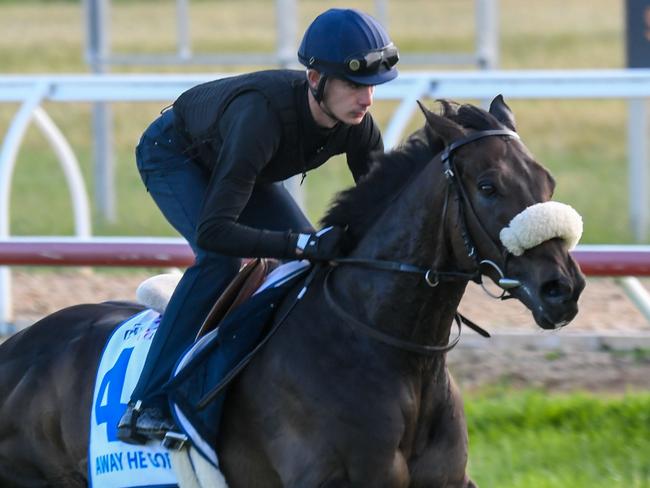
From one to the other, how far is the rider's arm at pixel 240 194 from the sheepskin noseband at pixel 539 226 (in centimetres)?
76

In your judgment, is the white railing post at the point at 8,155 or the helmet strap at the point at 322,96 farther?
the white railing post at the point at 8,155

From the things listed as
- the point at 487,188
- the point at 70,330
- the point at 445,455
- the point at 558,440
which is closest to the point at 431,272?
the point at 487,188

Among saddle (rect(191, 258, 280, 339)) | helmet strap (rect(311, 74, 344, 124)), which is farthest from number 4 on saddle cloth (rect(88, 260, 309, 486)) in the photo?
helmet strap (rect(311, 74, 344, 124))

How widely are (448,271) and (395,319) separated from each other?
23 cm

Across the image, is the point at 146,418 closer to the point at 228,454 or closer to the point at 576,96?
the point at 228,454

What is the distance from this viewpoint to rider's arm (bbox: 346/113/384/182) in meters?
4.32

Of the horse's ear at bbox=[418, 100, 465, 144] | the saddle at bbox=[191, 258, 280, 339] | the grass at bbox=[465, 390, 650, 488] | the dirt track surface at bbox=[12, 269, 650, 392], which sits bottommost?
the dirt track surface at bbox=[12, 269, 650, 392]

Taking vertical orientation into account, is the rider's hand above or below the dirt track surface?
above

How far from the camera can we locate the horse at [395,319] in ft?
11.8

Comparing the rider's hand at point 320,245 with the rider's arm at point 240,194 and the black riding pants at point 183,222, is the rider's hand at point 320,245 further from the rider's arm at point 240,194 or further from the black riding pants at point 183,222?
the black riding pants at point 183,222

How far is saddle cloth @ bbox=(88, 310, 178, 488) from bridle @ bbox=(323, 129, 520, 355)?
2.52 ft

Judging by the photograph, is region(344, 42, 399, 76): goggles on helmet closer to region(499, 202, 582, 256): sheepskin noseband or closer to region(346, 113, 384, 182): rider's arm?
region(346, 113, 384, 182): rider's arm

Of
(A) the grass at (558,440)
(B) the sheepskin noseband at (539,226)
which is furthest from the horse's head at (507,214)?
(A) the grass at (558,440)

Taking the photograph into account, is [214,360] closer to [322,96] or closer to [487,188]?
[322,96]
